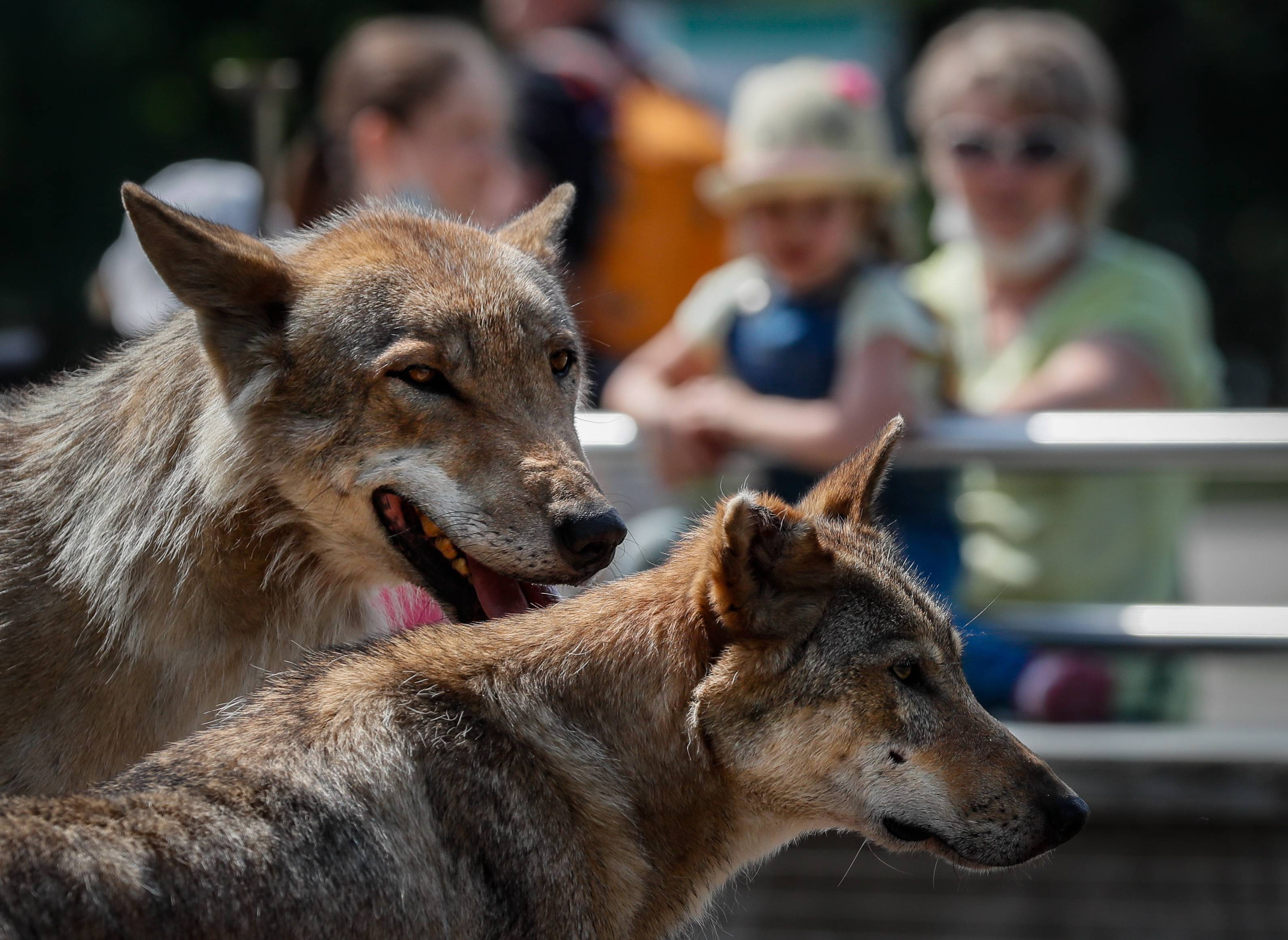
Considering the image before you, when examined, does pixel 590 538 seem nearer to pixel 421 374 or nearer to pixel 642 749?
pixel 642 749

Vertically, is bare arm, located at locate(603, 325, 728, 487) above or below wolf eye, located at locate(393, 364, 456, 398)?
below

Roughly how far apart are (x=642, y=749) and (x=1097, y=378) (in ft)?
10.8

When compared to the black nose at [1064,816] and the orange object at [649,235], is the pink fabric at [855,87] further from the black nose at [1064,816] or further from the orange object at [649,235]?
the black nose at [1064,816]

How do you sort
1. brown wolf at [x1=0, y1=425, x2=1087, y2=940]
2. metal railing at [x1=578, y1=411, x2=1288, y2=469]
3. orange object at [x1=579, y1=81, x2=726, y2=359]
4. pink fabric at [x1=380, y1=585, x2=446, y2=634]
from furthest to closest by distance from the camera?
orange object at [x1=579, y1=81, x2=726, y2=359]
metal railing at [x1=578, y1=411, x2=1288, y2=469]
pink fabric at [x1=380, y1=585, x2=446, y2=634]
brown wolf at [x1=0, y1=425, x2=1087, y2=940]

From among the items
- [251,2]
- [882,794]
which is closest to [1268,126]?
[251,2]

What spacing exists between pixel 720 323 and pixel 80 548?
321cm

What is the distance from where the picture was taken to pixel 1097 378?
5.83 m

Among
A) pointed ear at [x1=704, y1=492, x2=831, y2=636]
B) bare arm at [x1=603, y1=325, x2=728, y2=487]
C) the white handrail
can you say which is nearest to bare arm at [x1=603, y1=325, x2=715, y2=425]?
bare arm at [x1=603, y1=325, x2=728, y2=487]

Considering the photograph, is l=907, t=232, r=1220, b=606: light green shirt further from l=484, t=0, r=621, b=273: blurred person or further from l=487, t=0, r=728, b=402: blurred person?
l=484, t=0, r=621, b=273: blurred person

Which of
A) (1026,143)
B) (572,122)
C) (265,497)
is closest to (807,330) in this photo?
(1026,143)

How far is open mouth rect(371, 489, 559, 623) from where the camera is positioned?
3.41 meters

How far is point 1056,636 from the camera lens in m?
5.96

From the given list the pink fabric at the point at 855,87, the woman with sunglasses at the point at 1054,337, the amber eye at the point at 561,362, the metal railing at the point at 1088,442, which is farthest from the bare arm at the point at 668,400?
the amber eye at the point at 561,362

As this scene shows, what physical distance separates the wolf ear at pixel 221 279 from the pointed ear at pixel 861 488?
4.30ft
